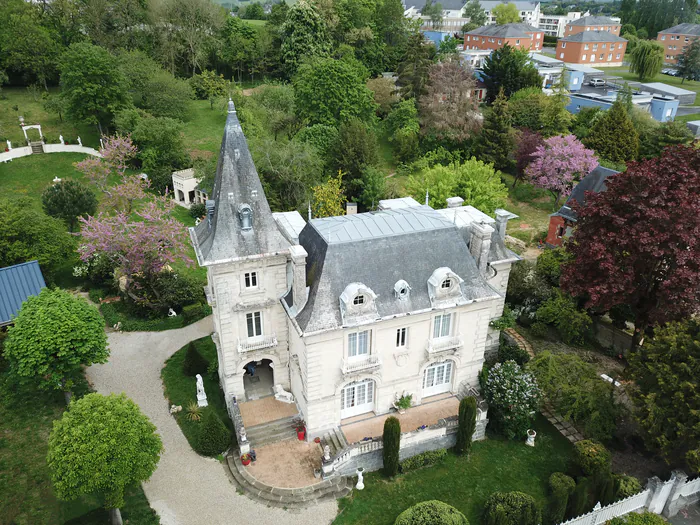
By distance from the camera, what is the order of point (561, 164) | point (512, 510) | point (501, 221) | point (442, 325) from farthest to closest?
point (561, 164) < point (501, 221) < point (442, 325) < point (512, 510)

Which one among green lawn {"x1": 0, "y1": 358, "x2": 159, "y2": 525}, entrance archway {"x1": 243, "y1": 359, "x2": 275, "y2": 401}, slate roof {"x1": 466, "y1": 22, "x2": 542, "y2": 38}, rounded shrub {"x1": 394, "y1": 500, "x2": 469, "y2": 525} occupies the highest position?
slate roof {"x1": 466, "y1": 22, "x2": 542, "y2": 38}

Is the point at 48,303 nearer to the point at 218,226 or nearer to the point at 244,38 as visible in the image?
the point at 218,226

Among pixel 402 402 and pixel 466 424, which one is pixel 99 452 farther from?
pixel 466 424

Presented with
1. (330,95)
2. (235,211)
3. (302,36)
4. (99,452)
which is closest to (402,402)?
(235,211)

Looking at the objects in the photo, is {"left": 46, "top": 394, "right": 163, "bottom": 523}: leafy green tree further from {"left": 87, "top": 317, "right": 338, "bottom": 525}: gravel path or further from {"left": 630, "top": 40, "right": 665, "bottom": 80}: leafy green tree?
{"left": 630, "top": 40, "right": 665, "bottom": 80}: leafy green tree

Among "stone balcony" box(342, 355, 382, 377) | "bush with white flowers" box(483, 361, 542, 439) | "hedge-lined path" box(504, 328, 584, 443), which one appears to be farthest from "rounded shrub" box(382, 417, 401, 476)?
"hedge-lined path" box(504, 328, 584, 443)

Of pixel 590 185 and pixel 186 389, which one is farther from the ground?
pixel 590 185
